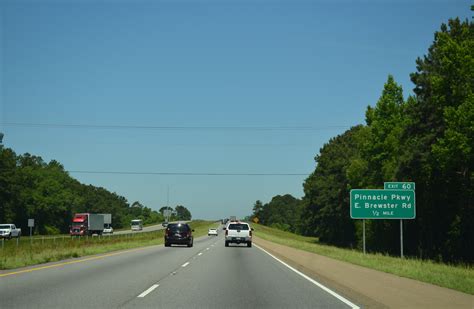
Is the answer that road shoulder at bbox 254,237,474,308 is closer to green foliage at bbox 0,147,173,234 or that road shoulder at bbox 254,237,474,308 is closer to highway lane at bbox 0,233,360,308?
highway lane at bbox 0,233,360,308

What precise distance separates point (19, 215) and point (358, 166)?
7418cm

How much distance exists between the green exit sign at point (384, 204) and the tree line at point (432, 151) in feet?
29.4

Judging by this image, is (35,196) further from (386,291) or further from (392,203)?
(386,291)

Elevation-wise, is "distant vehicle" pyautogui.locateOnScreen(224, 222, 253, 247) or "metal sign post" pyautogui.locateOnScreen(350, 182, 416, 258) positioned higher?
"metal sign post" pyautogui.locateOnScreen(350, 182, 416, 258)

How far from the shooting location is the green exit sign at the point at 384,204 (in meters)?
32.2

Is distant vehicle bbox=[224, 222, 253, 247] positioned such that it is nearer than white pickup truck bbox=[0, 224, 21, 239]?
Yes

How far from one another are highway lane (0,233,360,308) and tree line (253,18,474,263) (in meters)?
25.8

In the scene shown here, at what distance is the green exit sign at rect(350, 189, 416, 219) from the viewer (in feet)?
106

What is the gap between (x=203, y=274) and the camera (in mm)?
18172

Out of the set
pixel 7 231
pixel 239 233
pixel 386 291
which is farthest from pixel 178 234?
pixel 7 231

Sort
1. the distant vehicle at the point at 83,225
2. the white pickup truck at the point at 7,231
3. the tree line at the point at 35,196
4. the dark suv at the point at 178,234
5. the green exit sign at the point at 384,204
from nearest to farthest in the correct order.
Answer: the green exit sign at the point at 384,204, the dark suv at the point at 178,234, the white pickup truck at the point at 7,231, the distant vehicle at the point at 83,225, the tree line at the point at 35,196

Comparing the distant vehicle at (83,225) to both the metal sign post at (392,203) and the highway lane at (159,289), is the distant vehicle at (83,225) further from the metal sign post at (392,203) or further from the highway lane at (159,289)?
the highway lane at (159,289)

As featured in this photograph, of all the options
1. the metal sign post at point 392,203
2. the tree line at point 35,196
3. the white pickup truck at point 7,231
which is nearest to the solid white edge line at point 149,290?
the metal sign post at point 392,203

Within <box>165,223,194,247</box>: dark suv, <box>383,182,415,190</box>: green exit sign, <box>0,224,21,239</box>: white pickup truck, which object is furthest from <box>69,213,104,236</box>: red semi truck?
<box>383,182,415,190</box>: green exit sign
